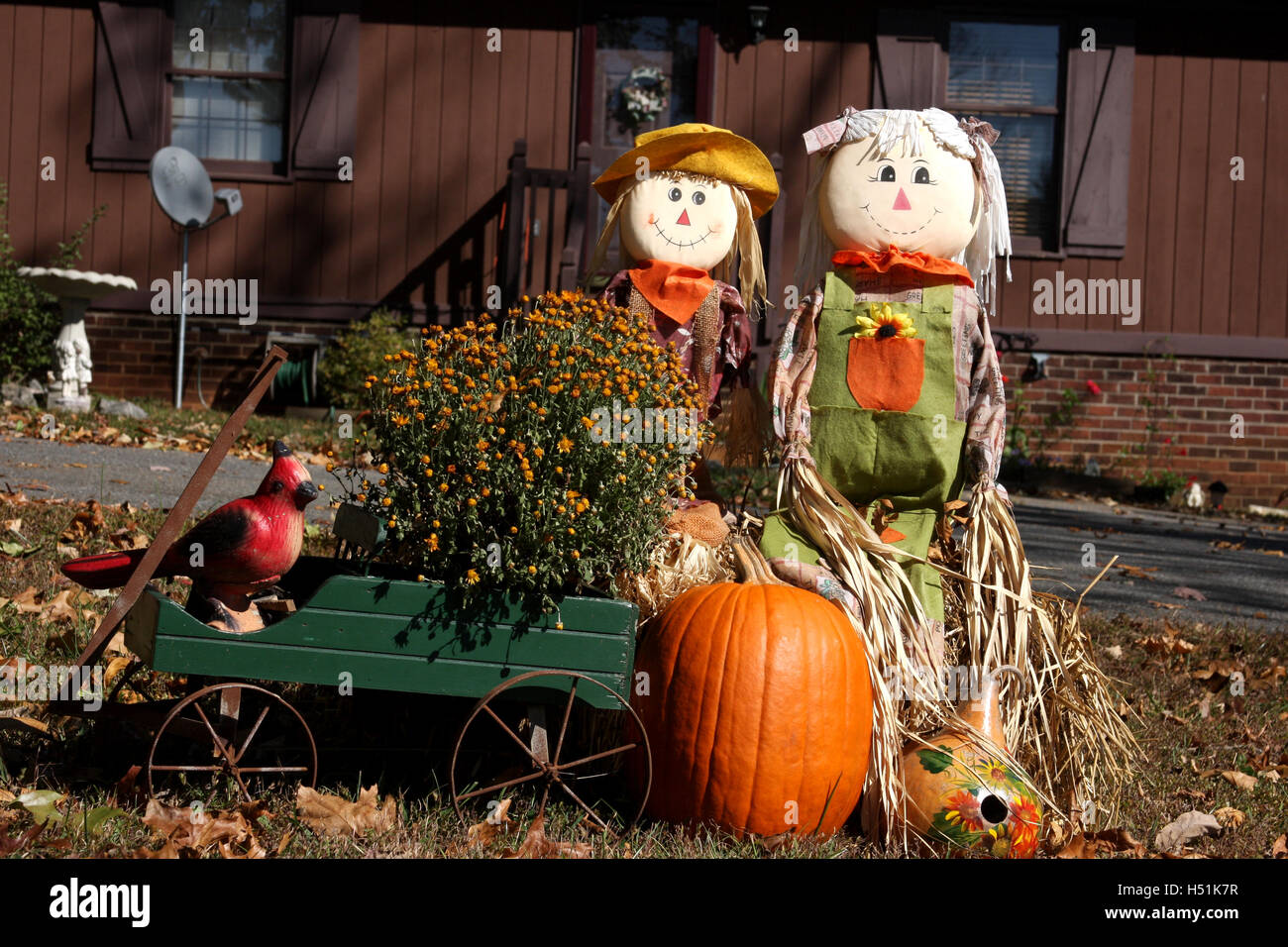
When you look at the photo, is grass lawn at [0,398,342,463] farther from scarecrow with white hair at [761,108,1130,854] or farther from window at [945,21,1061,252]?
window at [945,21,1061,252]

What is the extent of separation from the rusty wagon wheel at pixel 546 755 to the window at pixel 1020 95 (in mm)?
7614

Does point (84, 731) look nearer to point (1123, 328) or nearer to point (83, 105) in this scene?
point (83, 105)

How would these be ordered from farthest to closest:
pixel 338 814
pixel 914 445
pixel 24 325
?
pixel 24 325 → pixel 914 445 → pixel 338 814

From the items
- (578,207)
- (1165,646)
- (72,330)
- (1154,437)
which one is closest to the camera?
(1165,646)

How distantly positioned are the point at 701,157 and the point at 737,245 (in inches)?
14.7

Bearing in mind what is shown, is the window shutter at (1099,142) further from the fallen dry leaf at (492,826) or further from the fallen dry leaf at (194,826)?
the fallen dry leaf at (194,826)

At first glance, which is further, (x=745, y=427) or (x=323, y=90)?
(x=323, y=90)

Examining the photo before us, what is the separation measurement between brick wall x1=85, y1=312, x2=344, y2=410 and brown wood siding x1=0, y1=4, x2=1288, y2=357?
32 cm

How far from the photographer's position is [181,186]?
345 inches

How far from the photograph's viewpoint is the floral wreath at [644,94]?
939cm

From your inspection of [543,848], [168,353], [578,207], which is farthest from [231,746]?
[168,353]

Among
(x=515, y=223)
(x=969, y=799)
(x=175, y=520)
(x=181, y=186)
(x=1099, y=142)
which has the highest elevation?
(x=1099, y=142)

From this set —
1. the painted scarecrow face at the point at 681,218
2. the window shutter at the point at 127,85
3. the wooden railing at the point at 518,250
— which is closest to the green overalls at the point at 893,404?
the painted scarecrow face at the point at 681,218

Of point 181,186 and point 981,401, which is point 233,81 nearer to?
point 181,186
